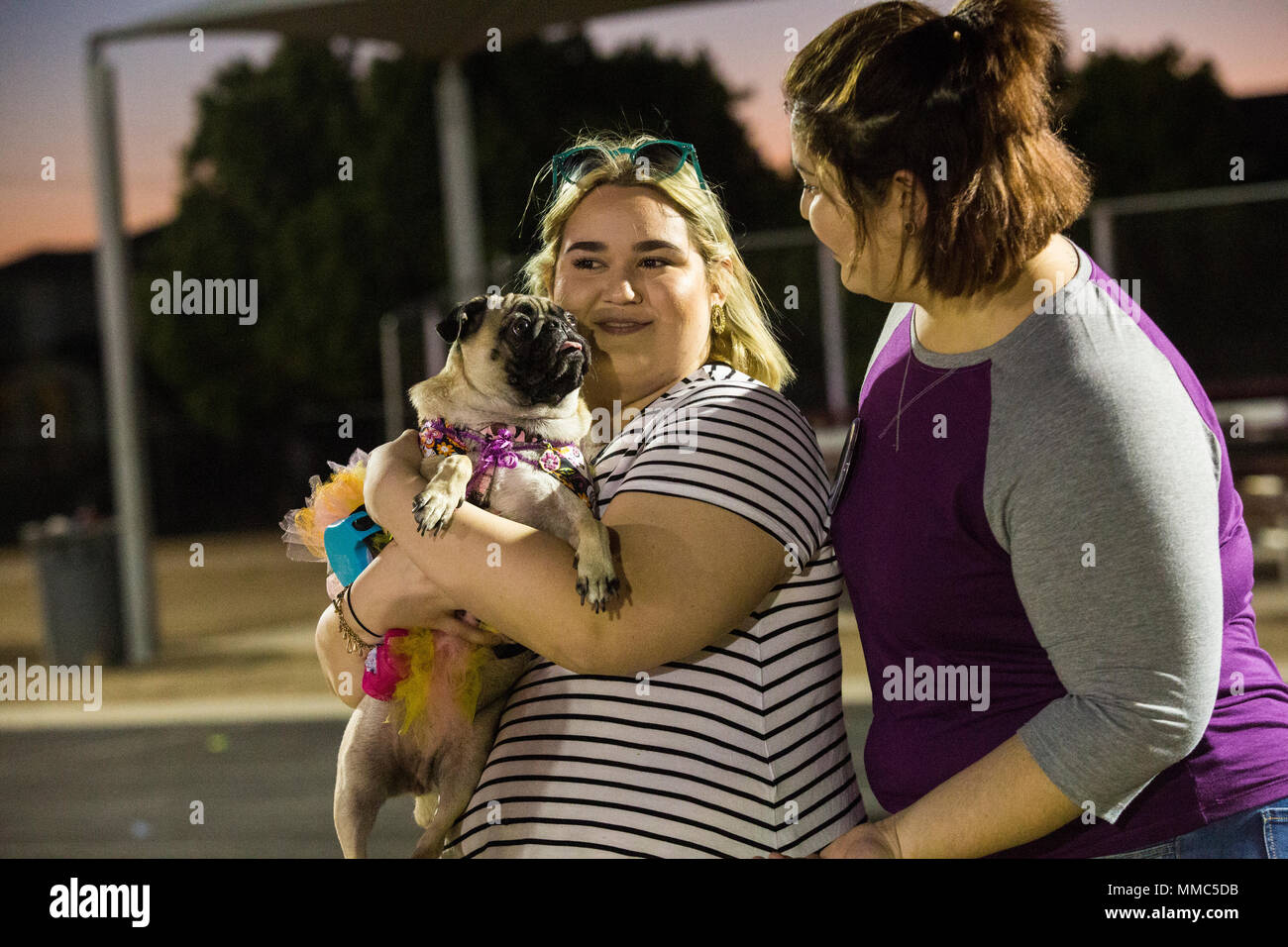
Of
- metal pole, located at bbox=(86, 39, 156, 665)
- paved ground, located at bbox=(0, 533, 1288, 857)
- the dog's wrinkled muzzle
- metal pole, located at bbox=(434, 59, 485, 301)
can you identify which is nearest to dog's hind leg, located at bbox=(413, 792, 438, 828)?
the dog's wrinkled muzzle

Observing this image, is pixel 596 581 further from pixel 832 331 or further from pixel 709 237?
pixel 832 331

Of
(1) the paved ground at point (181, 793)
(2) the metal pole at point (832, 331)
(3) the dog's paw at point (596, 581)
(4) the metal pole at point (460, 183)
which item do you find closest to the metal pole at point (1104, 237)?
(2) the metal pole at point (832, 331)

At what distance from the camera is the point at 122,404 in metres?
11.1

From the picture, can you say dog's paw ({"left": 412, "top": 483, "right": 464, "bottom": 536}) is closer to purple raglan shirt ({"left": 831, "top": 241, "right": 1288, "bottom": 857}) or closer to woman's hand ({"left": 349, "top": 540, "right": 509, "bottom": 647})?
woman's hand ({"left": 349, "top": 540, "right": 509, "bottom": 647})

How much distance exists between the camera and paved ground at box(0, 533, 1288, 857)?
226 inches

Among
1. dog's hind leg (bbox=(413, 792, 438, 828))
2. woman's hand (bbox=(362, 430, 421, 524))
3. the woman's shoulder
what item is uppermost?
the woman's shoulder

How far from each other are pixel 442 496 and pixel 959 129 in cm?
109

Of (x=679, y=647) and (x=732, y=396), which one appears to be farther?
(x=732, y=396)

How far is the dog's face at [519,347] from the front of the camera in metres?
2.78

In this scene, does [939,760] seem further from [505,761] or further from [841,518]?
[505,761]

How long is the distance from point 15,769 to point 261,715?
158 cm

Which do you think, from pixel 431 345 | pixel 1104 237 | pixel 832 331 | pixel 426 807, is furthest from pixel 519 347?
pixel 1104 237

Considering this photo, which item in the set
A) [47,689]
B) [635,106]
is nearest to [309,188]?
[635,106]

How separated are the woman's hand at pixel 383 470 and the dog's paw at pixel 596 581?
466 mm
